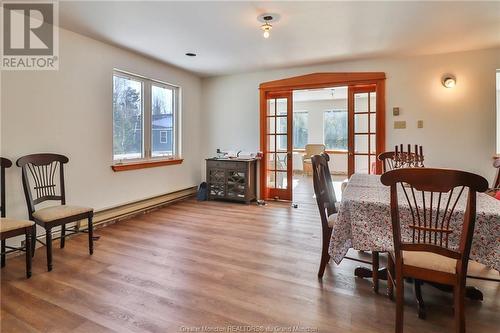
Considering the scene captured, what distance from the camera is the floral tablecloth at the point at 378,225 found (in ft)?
5.02

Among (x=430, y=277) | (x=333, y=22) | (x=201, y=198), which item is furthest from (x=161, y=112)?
(x=430, y=277)

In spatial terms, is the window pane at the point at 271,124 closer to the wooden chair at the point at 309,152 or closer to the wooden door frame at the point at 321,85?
the wooden door frame at the point at 321,85

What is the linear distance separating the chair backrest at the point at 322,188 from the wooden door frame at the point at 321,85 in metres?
2.44

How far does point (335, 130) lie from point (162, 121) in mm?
6121

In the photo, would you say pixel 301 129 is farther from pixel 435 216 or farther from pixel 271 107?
pixel 435 216

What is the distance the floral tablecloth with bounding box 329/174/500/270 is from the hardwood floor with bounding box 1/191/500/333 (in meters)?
0.43

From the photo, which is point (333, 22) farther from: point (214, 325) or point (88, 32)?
point (214, 325)

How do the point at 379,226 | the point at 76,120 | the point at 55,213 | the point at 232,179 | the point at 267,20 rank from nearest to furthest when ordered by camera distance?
the point at 379,226, the point at 55,213, the point at 267,20, the point at 76,120, the point at 232,179

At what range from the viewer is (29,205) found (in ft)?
8.90

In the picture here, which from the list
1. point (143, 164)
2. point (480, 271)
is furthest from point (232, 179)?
point (480, 271)

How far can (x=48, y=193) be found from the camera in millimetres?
3111

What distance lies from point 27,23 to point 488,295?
477cm

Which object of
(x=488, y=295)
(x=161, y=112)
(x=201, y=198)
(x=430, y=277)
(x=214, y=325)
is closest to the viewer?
(x=430, y=277)

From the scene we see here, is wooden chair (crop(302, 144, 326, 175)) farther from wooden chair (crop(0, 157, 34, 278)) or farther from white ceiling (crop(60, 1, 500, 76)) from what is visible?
wooden chair (crop(0, 157, 34, 278))
